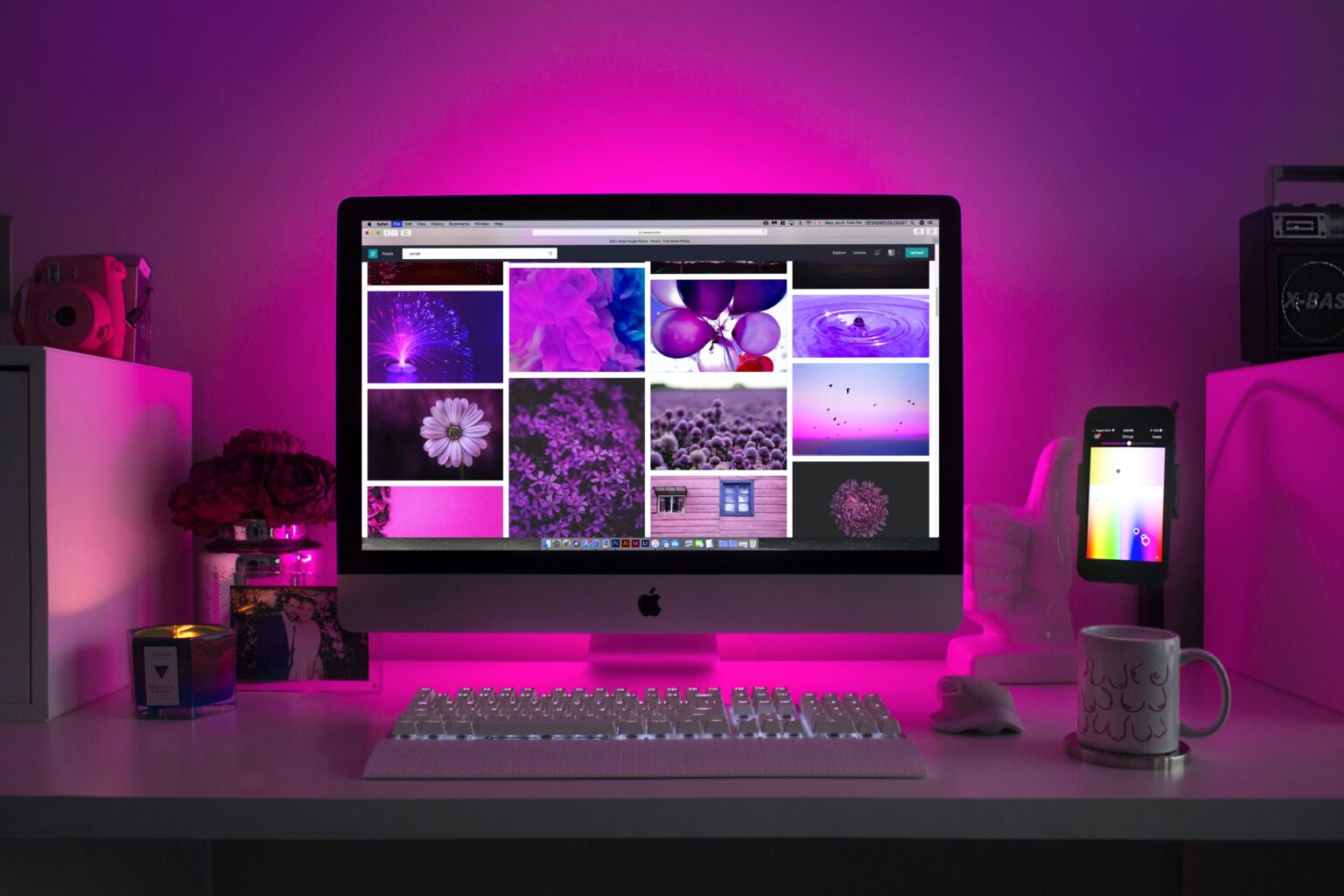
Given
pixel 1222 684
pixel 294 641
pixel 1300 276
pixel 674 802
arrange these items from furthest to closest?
pixel 1300 276
pixel 294 641
pixel 1222 684
pixel 674 802

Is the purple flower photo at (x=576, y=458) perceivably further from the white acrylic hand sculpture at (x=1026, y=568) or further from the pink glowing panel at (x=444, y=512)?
the white acrylic hand sculpture at (x=1026, y=568)

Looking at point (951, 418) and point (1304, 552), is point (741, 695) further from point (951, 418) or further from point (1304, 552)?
point (1304, 552)

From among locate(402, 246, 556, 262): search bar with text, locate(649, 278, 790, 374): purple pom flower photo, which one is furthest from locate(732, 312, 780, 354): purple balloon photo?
locate(402, 246, 556, 262): search bar with text

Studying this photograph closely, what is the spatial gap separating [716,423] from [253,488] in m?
0.53

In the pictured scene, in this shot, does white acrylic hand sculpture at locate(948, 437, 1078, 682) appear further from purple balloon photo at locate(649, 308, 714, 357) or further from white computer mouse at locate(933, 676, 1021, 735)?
purple balloon photo at locate(649, 308, 714, 357)

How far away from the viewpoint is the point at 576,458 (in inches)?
39.0

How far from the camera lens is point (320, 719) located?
916 millimetres

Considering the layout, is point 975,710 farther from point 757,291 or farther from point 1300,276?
point 1300,276

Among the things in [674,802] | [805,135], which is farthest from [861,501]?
[805,135]

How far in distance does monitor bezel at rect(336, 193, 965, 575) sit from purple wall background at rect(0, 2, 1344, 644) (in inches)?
11.4

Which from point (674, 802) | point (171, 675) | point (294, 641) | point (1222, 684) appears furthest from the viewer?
point (294, 641)

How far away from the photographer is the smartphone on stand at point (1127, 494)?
3.55 feet

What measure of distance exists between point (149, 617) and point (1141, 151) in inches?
55.1

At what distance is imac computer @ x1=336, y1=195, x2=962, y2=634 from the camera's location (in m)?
0.98
